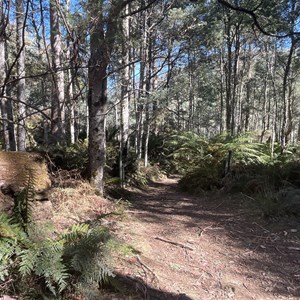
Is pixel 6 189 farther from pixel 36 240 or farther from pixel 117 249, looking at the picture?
pixel 117 249

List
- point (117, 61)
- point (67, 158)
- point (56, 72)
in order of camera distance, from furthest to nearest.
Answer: point (67, 158)
point (117, 61)
point (56, 72)

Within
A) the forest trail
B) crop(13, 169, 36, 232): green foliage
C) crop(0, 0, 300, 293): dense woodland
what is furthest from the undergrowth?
crop(13, 169, 36, 232): green foliage

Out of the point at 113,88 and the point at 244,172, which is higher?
the point at 113,88

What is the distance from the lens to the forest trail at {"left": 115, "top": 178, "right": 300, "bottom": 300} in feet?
9.25

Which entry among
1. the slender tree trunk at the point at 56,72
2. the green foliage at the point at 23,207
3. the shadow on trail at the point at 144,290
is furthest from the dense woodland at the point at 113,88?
the shadow on trail at the point at 144,290

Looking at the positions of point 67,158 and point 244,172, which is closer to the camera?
point 67,158

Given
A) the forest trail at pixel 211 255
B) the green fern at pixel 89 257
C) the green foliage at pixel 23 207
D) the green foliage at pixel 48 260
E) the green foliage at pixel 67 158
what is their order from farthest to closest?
the green foliage at pixel 67 158 → the forest trail at pixel 211 255 → the green foliage at pixel 23 207 → the green fern at pixel 89 257 → the green foliage at pixel 48 260

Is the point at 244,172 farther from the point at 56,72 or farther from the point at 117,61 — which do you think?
the point at 56,72

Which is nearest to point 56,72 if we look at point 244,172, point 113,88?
point 244,172

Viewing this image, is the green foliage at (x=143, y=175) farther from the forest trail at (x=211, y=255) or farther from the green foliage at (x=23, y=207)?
the green foliage at (x=23, y=207)

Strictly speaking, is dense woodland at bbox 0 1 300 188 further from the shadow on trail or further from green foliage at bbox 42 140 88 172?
the shadow on trail

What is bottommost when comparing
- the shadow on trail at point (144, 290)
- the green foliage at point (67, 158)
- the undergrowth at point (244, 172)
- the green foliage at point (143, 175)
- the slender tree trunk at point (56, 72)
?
the green foliage at point (143, 175)

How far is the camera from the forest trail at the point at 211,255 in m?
2.82

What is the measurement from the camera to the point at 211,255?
3.61m
